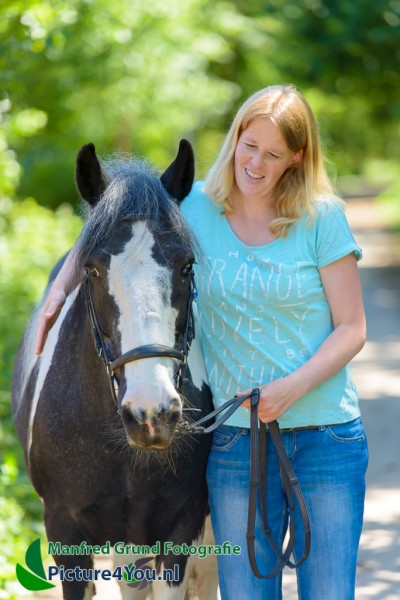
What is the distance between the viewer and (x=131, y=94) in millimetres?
15008

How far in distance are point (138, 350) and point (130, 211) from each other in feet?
1.71

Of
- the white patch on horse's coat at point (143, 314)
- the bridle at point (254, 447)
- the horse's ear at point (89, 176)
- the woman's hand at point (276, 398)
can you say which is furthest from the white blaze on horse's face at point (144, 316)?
the woman's hand at point (276, 398)

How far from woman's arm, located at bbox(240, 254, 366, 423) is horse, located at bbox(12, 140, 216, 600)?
308 millimetres

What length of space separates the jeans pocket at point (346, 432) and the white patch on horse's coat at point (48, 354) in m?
1.10

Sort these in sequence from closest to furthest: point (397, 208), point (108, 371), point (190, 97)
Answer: point (108, 371) < point (190, 97) < point (397, 208)

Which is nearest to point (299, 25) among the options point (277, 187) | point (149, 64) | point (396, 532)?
point (149, 64)

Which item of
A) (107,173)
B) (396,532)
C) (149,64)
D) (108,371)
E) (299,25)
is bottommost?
(396,532)

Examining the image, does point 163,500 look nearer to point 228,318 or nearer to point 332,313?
point 228,318

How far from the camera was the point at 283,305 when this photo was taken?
3029 millimetres

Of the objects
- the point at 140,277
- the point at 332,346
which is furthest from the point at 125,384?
the point at 332,346

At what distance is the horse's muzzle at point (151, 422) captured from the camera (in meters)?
2.61

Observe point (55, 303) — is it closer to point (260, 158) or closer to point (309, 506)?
point (260, 158)

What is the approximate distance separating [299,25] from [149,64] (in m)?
3.48

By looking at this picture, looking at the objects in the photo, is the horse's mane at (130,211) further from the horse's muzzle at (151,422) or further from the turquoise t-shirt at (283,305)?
the horse's muzzle at (151,422)
